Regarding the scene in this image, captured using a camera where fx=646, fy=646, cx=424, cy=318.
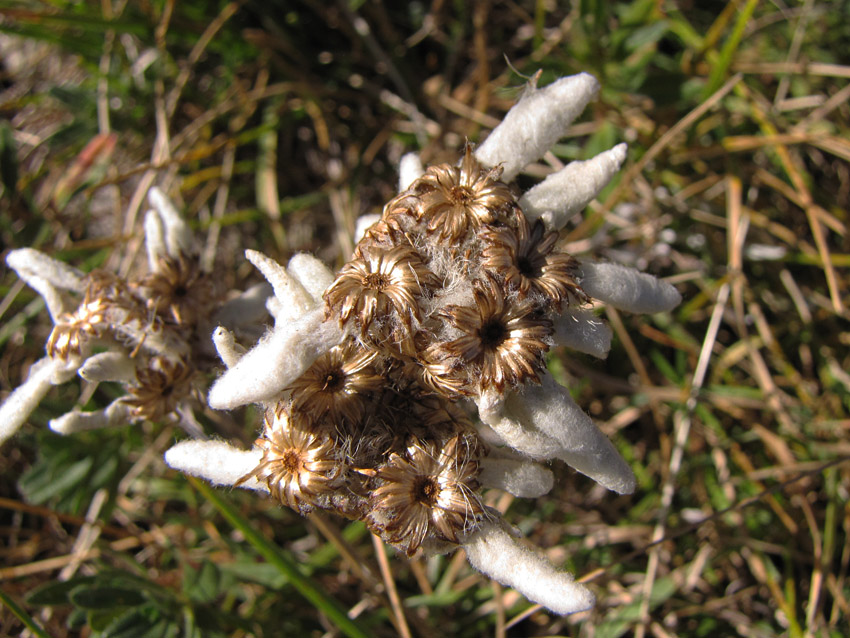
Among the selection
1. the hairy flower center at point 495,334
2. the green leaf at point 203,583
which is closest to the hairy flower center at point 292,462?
the hairy flower center at point 495,334

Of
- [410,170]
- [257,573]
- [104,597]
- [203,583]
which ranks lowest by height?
[257,573]

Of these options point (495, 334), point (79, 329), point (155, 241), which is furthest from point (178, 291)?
point (495, 334)

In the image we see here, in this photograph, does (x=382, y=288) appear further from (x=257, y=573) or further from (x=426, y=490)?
(x=257, y=573)

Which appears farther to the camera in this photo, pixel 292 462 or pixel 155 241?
pixel 155 241

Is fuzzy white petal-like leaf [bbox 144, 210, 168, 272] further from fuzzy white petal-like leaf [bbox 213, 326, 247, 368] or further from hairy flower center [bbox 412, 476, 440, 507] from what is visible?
hairy flower center [bbox 412, 476, 440, 507]

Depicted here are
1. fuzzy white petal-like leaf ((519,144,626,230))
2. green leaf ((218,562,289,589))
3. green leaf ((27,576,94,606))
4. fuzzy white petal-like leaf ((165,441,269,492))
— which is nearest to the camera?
fuzzy white petal-like leaf ((165,441,269,492))

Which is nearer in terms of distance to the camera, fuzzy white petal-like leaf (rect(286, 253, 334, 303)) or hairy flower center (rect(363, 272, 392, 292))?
hairy flower center (rect(363, 272, 392, 292))

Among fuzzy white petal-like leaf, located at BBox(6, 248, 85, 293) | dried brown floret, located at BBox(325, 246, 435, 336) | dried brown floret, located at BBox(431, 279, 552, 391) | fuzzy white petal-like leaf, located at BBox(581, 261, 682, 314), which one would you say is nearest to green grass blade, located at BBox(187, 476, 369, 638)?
fuzzy white petal-like leaf, located at BBox(6, 248, 85, 293)

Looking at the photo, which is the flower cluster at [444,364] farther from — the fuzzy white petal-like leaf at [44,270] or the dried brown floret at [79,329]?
the fuzzy white petal-like leaf at [44,270]
